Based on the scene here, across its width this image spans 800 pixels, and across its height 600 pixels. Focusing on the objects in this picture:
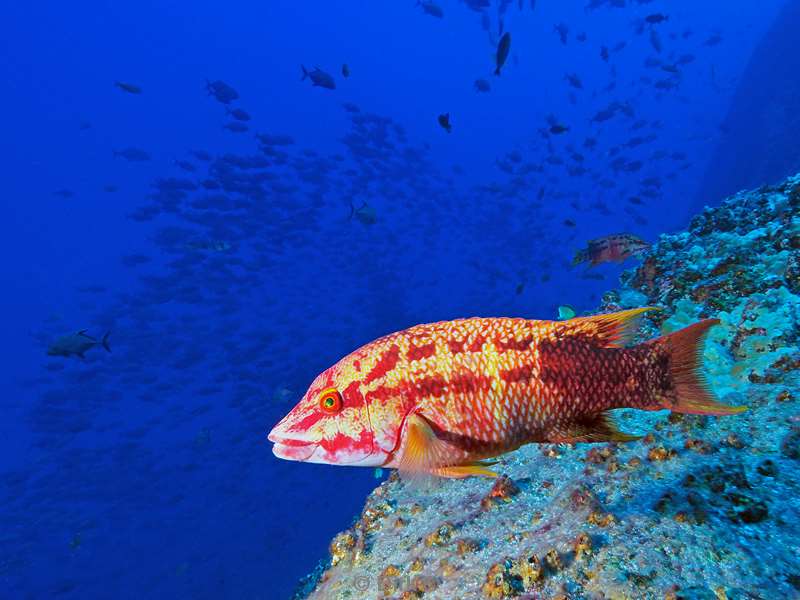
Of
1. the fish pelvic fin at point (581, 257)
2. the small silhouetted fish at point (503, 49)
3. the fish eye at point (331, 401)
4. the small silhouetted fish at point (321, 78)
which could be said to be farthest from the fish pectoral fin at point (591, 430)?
the small silhouetted fish at point (321, 78)

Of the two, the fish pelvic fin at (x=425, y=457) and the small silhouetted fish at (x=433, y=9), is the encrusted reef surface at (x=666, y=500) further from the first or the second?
the small silhouetted fish at (x=433, y=9)

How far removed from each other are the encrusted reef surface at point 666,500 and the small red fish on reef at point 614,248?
118cm

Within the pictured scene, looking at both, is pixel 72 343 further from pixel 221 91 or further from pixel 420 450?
pixel 420 450

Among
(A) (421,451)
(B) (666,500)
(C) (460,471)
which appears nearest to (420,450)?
(A) (421,451)

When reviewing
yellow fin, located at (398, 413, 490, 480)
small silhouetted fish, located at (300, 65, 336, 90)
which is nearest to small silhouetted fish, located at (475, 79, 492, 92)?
small silhouetted fish, located at (300, 65, 336, 90)

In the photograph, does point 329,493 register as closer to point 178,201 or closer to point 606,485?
point 178,201

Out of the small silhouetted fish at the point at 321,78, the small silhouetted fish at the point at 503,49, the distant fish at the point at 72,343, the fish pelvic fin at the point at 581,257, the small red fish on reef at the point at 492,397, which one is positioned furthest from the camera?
the small silhouetted fish at the point at 321,78

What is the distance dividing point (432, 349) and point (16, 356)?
116323mm

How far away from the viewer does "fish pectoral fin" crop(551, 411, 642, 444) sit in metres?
1.90

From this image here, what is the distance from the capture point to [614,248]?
6293 millimetres

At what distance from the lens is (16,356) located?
87875mm

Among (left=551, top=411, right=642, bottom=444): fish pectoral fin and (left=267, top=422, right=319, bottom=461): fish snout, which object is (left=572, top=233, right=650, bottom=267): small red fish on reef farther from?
(left=267, top=422, right=319, bottom=461): fish snout

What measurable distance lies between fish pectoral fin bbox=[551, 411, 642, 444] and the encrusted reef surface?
0.47 metres

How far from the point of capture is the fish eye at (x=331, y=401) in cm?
196
